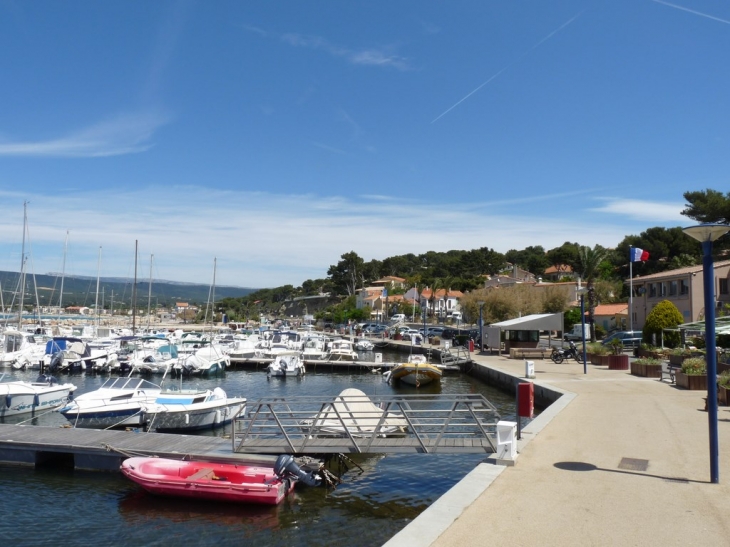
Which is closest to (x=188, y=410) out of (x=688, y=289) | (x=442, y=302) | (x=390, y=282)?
(x=688, y=289)

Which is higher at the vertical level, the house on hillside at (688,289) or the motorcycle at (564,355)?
the house on hillside at (688,289)

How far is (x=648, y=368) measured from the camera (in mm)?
26875

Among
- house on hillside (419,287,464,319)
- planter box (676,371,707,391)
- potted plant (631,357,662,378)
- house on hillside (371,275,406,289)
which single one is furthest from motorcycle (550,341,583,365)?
house on hillside (371,275,406,289)

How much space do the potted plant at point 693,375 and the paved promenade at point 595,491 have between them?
5882 millimetres

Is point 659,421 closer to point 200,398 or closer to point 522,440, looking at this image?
point 522,440

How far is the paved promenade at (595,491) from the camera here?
25.9 ft

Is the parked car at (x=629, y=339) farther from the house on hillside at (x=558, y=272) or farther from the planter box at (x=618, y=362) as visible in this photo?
the house on hillside at (x=558, y=272)

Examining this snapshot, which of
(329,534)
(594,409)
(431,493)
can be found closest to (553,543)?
(329,534)

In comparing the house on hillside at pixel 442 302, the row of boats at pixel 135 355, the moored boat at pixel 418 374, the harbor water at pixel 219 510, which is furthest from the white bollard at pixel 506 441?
the house on hillside at pixel 442 302

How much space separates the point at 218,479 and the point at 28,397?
16854 mm

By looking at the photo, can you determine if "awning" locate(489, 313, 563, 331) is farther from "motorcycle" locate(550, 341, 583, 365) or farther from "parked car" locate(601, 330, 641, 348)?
"parked car" locate(601, 330, 641, 348)

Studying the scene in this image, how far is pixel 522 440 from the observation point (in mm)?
13641

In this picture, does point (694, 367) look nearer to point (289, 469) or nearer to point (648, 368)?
point (648, 368)

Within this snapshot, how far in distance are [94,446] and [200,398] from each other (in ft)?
24.6
